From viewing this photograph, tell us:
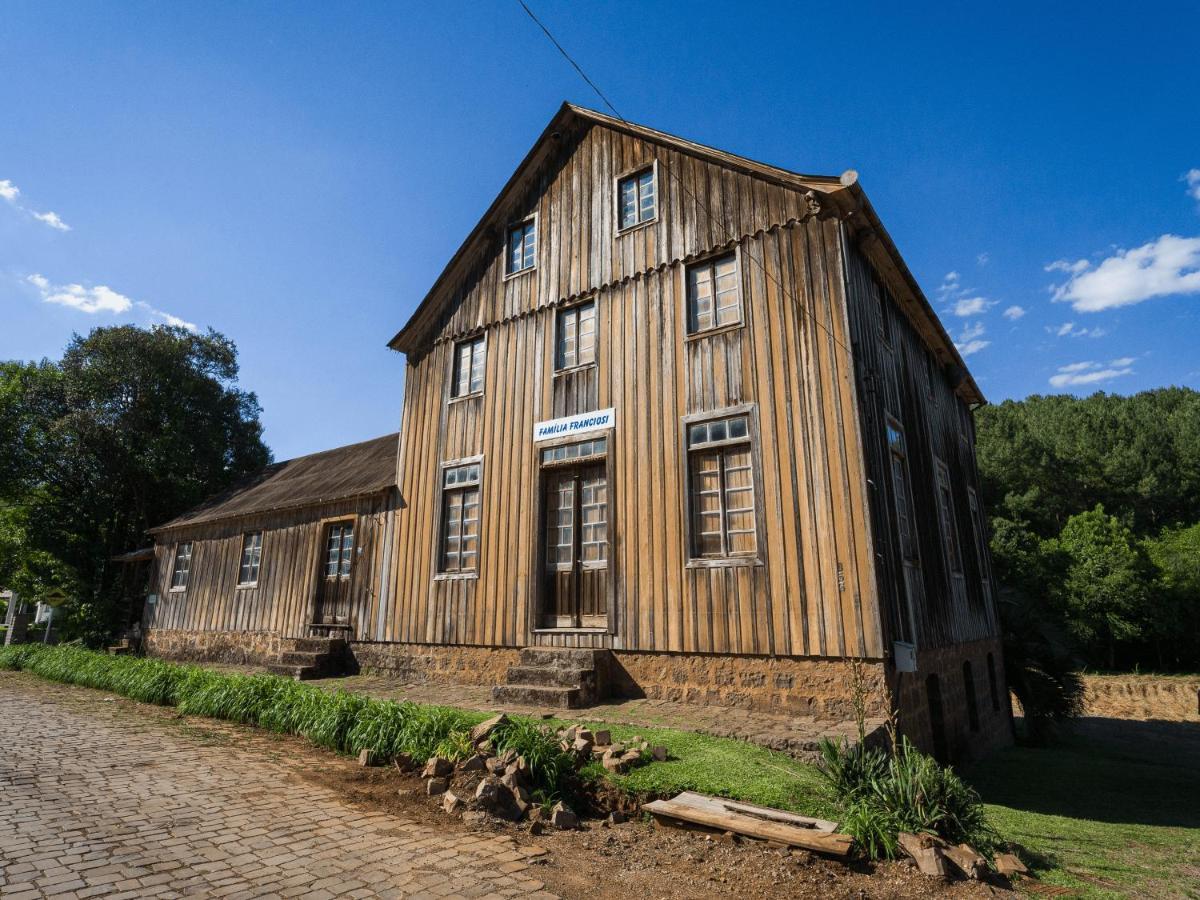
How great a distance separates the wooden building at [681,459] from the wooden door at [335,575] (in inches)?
31.0

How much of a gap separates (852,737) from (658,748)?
2.02 m

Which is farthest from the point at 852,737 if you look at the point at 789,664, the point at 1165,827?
the point at 1165,827

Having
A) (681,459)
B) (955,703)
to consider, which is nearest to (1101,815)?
(955,703)

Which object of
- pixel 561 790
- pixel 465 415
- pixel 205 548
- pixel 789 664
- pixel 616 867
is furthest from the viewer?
pixel 205 548

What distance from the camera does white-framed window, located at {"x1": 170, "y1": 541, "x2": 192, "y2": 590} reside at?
19.0m

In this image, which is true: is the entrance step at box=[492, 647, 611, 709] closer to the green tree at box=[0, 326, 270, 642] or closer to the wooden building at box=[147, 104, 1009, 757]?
the wooden building at box=[147, 104, 1009, 757]

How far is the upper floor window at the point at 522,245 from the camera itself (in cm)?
Answer: 1257

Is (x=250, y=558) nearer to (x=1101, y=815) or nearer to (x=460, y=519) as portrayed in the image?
(x=460, y=519)

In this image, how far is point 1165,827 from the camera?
727 centimetres

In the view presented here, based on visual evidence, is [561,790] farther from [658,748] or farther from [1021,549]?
[1021,549]

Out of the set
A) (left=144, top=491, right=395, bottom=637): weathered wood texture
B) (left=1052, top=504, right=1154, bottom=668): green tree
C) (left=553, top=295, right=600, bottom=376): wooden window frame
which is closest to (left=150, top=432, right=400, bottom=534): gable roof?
(left=144, top=491, right=395, bottom=637): weathered wood texture

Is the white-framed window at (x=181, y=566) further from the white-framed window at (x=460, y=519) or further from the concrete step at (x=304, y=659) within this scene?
the white-framed window at (x=460, y=519)

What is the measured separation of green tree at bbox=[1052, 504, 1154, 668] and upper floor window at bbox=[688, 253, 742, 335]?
29963mm

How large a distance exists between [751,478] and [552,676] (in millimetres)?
3871
